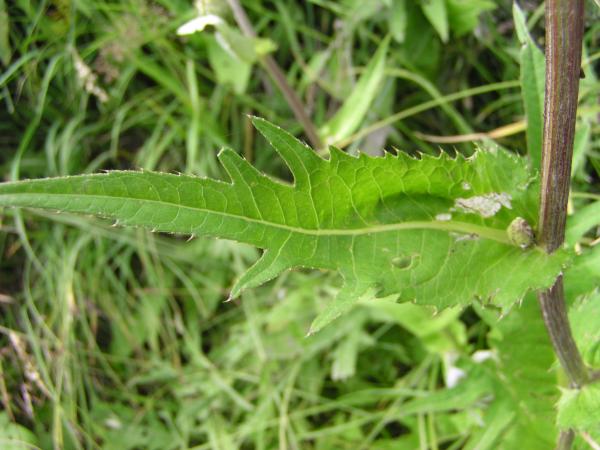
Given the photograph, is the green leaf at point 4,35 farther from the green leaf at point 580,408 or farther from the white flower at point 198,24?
the green leaf at point 580,408

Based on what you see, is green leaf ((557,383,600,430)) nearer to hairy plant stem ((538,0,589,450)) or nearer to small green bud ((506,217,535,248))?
hairy plant stem ((538,0,589,450))

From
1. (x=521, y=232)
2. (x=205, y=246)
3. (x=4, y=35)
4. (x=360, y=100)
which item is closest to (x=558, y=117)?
(x=521, y=232)

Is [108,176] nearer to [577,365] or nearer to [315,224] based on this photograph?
[315,224]

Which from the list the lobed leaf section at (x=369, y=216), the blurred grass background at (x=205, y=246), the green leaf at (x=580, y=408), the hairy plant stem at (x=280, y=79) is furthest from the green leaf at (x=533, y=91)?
the hairy plant stem at (x=280, y=79)

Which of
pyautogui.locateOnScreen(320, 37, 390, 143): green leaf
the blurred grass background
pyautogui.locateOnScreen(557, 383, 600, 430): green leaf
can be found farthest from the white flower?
pyautogui.locateOnScreen(557, 383, 600, 430): green leaf

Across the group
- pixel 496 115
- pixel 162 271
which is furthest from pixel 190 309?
pixel 496 115

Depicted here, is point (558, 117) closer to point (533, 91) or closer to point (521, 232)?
point (521, 232)
